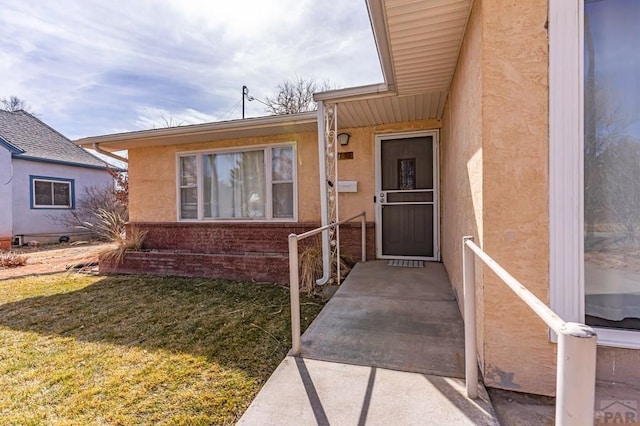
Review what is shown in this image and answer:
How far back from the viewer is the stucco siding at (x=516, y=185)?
185 cm

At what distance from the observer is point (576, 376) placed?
2.41ft

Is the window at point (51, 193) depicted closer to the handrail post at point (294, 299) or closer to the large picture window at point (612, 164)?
the handrail post at point (294, 299)

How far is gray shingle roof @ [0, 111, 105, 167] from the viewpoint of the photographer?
433 inches

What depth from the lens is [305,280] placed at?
4539mm

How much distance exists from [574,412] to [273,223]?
17.9 ft

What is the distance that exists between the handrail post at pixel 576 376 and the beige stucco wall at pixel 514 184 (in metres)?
1.29

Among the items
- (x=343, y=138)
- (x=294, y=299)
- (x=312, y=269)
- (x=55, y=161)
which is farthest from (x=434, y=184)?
(x=55, y=161)

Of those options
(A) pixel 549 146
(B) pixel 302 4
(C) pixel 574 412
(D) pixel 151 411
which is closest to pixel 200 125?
(B) pixel 302 4

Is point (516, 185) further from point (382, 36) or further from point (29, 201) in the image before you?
point (29, 201)

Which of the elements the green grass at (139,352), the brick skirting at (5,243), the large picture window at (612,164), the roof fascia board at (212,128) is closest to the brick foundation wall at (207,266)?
the green grass at (139,352)

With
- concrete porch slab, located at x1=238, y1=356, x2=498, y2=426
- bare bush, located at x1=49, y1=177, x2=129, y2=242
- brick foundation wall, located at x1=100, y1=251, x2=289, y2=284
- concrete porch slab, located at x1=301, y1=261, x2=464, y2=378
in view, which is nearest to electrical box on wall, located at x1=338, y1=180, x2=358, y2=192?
brick foundation wall, located at x1=100, y1=251, x2=289, y2=284

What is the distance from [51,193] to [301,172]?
1137 centimetres

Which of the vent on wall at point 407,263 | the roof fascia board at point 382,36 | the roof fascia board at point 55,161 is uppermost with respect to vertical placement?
the roof fascia board at point 55,161

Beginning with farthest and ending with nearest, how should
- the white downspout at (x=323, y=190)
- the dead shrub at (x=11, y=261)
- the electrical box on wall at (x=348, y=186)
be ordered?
the dead shrub at (x=11, y=261), the electrical box on wall at (x=348, y=186), the white downspout at (x=323, y=190)
